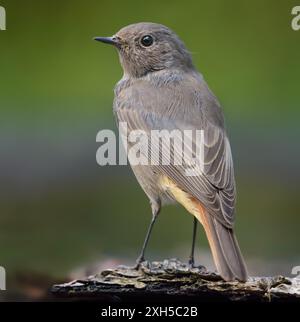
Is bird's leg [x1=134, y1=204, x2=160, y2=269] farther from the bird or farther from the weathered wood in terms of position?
the weathered wood

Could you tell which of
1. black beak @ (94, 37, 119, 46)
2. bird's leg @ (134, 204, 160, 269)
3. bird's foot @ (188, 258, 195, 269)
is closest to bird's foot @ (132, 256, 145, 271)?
bird's leg @ (134, 204, 160, 269)

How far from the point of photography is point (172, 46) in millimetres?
5711

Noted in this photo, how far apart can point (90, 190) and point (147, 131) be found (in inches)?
28.7

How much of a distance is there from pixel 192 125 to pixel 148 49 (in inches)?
26.5

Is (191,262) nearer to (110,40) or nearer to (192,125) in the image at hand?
(192,125)

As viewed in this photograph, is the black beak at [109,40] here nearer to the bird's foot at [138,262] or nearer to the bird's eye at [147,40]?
the bird's eye at [147,40]

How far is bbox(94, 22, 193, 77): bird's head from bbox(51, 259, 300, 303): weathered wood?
1304 mm

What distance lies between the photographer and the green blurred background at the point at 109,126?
5758 millimetres

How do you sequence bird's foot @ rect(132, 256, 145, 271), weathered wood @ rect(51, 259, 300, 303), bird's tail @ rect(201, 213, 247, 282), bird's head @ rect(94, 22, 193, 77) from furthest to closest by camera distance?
bird's head @ rect(94, 22, 193, 77)
bird's foot @ rect(132, 256, 145, 271)
weathered wood @ rect(51, 259, 300, 303)
bird's tail @ rect(201, 213, 247, 282)

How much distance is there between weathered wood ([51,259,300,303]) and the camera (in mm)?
5055

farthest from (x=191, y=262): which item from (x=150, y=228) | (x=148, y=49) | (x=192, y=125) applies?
(x=148, y=49)
